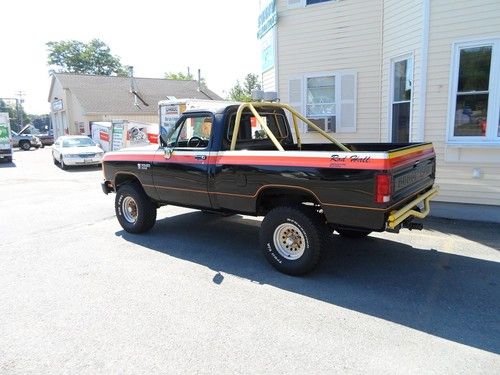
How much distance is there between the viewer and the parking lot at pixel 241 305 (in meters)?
3.21

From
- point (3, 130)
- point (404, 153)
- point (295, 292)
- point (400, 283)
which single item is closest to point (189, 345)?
point (295, 292)

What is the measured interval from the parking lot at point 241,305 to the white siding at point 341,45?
11.4 feet

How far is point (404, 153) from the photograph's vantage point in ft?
14.3

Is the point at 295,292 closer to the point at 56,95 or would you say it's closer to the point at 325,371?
the point at 325,371

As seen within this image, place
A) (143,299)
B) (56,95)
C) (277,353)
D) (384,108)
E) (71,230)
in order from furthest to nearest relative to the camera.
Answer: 1. (56,95)
2. (384,108)
3. (71,230)
4. (143,299)
5. (277,353)

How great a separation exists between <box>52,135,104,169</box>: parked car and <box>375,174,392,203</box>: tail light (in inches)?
630

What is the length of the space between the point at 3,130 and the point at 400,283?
22956mm

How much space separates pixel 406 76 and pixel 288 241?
5.29 metres

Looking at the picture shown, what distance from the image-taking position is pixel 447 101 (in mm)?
7375

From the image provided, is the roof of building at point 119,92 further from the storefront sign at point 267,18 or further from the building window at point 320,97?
the building window at point 320,97

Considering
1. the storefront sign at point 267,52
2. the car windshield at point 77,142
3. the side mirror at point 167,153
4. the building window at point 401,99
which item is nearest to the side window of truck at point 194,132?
the side mirror at point 167,153

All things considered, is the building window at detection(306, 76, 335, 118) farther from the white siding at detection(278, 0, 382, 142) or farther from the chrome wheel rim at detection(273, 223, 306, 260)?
the chrome wheel rim at detection(273, 223, 306, 260)

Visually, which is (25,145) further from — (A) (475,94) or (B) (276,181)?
(A) (475,94)

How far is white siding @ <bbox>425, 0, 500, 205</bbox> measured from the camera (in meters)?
6.84
